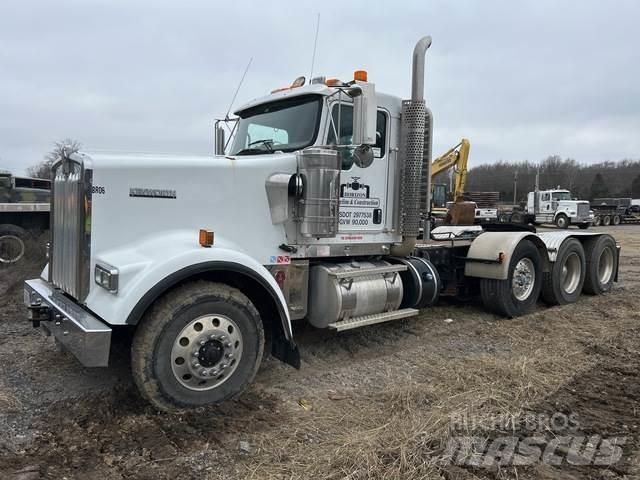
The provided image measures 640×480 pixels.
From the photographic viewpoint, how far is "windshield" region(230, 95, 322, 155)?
5.06 metres

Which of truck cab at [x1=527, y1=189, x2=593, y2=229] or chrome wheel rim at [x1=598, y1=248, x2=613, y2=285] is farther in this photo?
truck cab at [x1=527, y1=189, x2=593, y2=229]

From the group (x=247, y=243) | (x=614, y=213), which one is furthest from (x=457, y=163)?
(x=614, y=213)

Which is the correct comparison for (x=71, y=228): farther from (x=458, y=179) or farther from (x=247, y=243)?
(x=458, y=179)

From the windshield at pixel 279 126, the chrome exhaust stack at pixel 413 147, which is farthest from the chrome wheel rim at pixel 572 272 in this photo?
the windshield at pixel 279 126

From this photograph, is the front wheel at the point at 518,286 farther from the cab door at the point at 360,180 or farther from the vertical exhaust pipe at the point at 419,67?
the vertical exhaust pipe at the point at 419,67

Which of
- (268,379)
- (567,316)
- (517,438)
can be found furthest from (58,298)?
(567,316)

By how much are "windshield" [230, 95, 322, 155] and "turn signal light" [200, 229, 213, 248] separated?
1470mm

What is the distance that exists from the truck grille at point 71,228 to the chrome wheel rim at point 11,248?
288 inches

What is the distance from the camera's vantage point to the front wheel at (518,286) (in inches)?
270

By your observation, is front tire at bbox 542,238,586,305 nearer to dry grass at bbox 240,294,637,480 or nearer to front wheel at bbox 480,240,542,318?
front wheel at bbox 480,240,542,318

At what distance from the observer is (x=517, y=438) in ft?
11.3

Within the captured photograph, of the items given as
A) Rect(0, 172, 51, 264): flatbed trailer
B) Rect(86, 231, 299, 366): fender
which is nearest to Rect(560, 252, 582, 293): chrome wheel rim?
Rect(86, 231, 299, 366): fender

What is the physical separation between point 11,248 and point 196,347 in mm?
9144

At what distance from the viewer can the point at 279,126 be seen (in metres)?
5.35
